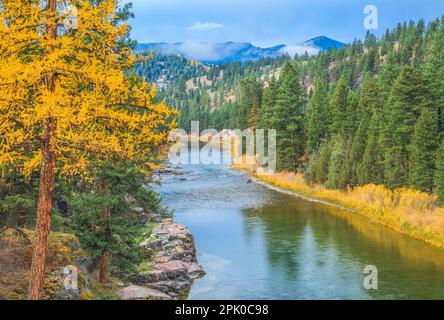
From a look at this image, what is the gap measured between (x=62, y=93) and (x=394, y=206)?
39.4 meters

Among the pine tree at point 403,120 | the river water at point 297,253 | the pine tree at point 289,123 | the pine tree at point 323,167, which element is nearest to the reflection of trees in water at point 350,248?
the river water at point 297,253

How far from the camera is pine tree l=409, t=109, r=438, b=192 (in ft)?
142

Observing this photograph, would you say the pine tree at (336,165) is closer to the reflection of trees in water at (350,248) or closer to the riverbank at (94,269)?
the reflection of trees in water at (350,248)

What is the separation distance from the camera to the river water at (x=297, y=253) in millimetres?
28297

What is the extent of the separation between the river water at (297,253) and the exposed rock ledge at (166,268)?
94 centimetres

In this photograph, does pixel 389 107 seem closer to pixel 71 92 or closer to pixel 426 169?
pixel 426 169

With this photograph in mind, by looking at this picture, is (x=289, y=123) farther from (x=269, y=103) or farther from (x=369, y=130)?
(x=369, y=130)

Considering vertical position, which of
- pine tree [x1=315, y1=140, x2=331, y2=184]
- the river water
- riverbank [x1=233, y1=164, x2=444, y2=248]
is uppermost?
pine tree [x1=315, y1=140, x2=331, y2=184]

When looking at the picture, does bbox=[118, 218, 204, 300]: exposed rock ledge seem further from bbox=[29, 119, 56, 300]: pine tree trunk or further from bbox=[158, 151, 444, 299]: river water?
bbox=[29, 119, 56, 300]: pine tree trunk

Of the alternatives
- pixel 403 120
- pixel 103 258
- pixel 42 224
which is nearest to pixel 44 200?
→ pixel 42 224

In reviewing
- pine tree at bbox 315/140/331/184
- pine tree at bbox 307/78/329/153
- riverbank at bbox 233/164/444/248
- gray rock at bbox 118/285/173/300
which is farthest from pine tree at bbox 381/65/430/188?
gray rock at bbox 118/285/173/300

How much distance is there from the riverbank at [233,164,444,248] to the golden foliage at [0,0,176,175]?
3018 centimetres

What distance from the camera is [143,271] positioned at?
Result: 2992cm
